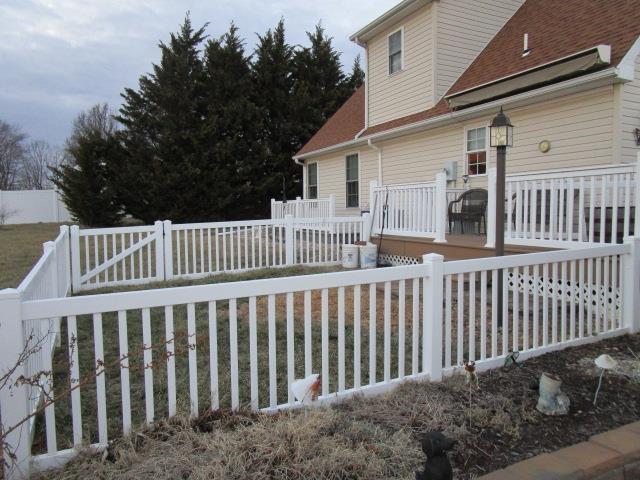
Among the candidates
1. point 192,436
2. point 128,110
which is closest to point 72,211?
point 128,110

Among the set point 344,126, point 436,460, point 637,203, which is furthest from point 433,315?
point 344,126

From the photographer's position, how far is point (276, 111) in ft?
72.1

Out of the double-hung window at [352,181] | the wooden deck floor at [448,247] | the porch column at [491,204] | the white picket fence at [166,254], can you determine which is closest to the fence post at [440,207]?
the wooden deck floor at [448,247]

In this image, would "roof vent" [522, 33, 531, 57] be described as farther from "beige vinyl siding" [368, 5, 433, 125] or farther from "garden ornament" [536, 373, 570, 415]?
"garden ornament" [536, 373, 570, 415]

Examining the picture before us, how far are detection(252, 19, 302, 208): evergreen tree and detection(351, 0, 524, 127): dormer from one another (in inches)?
393

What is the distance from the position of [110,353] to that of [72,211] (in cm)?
1710

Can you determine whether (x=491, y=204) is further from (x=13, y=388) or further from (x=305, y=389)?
(x=13, y=388)

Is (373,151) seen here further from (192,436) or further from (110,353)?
(192,436)

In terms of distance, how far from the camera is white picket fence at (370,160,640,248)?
4914 mm

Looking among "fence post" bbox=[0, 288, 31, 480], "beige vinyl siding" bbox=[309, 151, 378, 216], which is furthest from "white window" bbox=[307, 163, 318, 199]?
"fence post" bbox=[0, 288, 31, 480]

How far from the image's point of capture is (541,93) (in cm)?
732

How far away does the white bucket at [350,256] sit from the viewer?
8648mm

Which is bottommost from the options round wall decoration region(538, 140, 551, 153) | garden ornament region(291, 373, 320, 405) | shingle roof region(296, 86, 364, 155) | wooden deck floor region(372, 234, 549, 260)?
garden ornament region(291, 373, 320, 405)

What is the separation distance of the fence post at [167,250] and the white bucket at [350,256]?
312 centimetres
